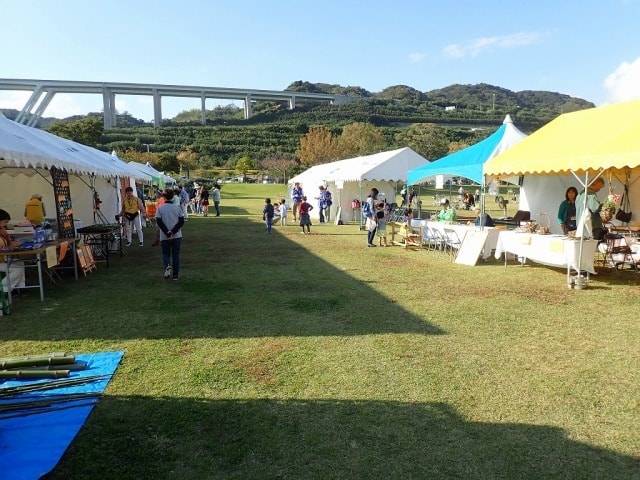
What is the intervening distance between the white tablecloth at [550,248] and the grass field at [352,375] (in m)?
0.39

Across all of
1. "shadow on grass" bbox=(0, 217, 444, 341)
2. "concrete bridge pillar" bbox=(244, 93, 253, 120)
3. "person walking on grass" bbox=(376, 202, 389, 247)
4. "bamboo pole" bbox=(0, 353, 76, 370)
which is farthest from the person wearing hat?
"concrete bridge pillar" bbox=(244, 93, 253, 120)

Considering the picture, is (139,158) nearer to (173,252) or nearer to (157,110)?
(173,252)

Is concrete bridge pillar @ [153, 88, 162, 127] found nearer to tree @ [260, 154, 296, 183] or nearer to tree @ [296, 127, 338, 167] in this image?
tree @ [260, 154, 296, 183]

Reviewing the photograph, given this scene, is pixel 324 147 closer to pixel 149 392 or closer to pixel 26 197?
pixel 26 197

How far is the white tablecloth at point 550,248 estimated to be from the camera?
281 inches

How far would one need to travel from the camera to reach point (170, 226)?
25.0ft

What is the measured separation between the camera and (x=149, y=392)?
3.62 m

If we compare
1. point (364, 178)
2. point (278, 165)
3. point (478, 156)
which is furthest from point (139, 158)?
point (478, 156)

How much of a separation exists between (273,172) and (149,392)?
57.7m

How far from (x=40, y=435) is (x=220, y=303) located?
350cm

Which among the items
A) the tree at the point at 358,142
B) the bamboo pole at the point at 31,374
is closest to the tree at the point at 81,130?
the tree at the point at 358,142

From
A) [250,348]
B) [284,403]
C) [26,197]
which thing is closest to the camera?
[284,403]

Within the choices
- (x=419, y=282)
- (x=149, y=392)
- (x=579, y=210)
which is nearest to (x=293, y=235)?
(x=419, y=282)

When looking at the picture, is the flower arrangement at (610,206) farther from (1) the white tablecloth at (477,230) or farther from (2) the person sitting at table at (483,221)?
(1) the white tablecloth at (477,230)
